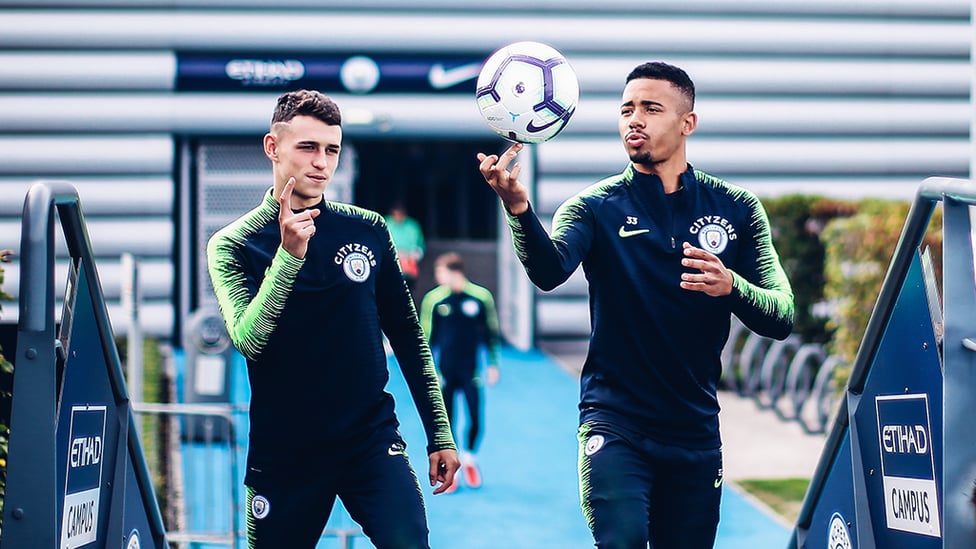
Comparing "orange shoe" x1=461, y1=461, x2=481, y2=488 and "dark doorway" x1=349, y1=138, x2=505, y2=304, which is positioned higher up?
"dark doorway" x1=349, y1=138, x2=505, y2=304

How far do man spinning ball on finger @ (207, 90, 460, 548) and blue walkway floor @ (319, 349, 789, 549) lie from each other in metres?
3.71

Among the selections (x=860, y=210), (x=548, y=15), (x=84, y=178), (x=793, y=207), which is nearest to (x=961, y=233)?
(x=860, y=210)

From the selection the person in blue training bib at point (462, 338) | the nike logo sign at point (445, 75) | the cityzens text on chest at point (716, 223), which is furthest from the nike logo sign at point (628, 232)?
the nike logo sign at point (445, 75)

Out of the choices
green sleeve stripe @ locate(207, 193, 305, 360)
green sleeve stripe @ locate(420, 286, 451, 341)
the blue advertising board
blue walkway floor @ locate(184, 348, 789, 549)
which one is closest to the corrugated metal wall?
the blue advertising board

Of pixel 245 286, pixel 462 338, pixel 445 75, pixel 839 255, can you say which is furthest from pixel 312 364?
pixel 445 75

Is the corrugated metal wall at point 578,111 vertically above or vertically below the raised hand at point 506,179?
above

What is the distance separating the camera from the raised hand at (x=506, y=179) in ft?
12.5

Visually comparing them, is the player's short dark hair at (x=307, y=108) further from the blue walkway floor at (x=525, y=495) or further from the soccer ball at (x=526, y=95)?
the blue walkway floor at (x=525, y=495)

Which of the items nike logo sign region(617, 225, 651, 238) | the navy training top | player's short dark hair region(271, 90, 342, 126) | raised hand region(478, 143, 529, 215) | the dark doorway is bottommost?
the navy training top

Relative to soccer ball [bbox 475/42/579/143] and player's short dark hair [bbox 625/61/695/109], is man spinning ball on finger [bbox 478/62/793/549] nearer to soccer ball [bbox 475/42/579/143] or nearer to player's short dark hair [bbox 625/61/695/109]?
player's short dark hair [bbox 625/61/695/109]

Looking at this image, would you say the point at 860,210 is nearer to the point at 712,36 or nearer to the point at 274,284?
the point at 712,36

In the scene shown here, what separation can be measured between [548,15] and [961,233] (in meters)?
14.0

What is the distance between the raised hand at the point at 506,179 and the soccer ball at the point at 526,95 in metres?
0.27

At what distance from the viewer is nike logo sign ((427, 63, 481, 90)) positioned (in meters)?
16.9
